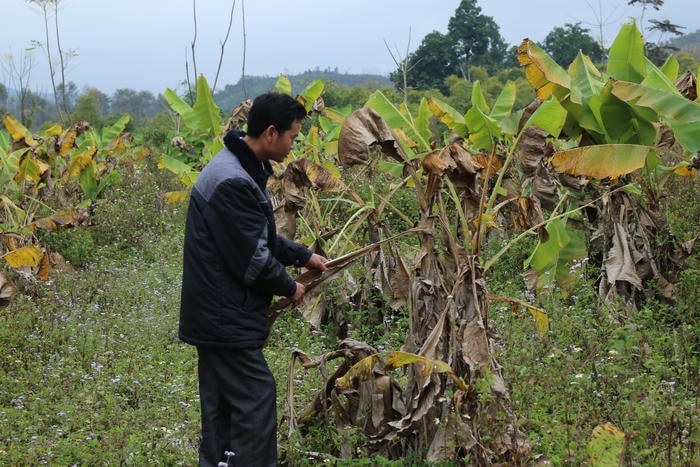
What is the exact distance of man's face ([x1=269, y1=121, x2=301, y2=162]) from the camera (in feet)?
11.2

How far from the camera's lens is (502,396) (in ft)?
12.1

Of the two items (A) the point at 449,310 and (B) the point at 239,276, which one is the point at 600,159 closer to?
(A) the point at 449,310

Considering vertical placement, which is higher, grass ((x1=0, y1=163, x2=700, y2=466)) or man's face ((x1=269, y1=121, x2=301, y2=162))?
man's face ((x1=269, y1=121, x2=301, y2=162))

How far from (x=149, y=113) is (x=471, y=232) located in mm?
80443

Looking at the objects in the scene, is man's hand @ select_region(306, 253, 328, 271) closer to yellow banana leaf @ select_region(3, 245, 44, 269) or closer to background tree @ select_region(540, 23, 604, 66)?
yellow banana leaf @ select_region(3, 245, 44, 269)

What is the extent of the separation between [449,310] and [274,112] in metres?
1.30

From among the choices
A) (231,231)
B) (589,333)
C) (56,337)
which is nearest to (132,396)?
(56,337)

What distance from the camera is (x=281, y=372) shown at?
211 inches

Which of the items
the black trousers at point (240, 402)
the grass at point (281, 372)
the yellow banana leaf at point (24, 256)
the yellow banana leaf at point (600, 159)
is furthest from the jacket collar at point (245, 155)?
the yellow banana leaf at point (24, 256)

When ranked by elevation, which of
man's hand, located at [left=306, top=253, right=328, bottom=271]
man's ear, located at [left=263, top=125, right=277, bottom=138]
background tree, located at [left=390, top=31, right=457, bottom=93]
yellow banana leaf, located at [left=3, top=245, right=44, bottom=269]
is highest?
background tree, located at [left=390, top=31, right=457, bottom=93]

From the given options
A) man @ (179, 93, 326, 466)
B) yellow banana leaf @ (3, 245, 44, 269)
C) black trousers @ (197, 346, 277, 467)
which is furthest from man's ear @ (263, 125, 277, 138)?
yellow banana leaf @ (3, 245, 44, 269)

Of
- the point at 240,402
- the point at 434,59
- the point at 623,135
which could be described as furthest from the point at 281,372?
the point at 434,59

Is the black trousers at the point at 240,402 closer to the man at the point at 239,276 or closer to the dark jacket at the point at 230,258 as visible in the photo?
the man at the point at 239,276

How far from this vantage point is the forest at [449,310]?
3760 mm
